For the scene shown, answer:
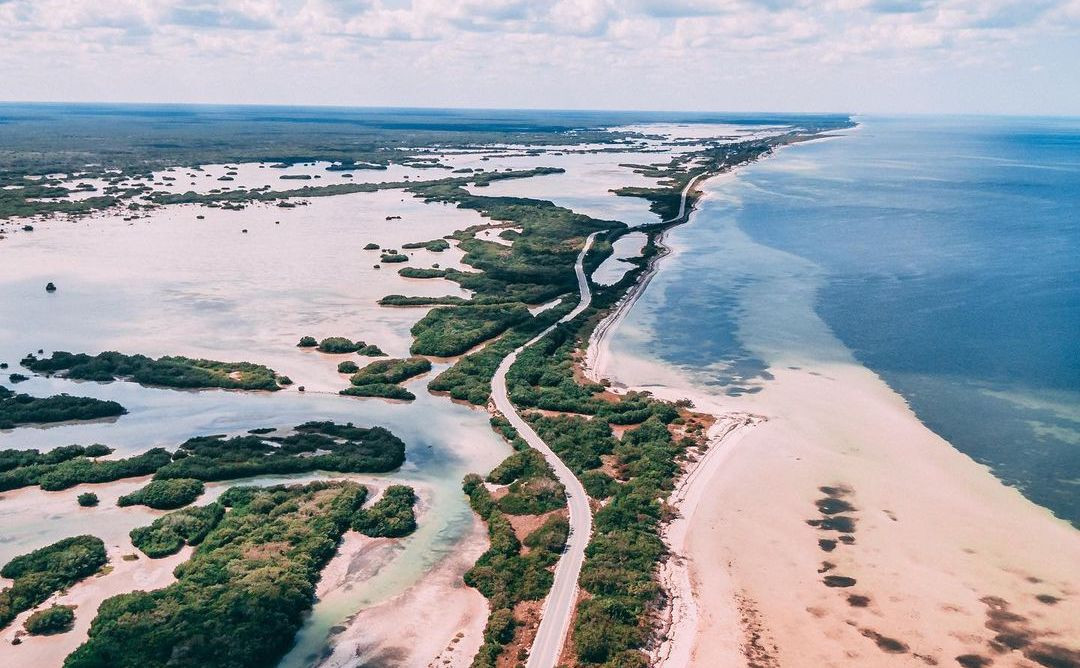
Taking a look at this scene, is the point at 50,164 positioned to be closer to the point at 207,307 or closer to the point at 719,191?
the point at 207,307

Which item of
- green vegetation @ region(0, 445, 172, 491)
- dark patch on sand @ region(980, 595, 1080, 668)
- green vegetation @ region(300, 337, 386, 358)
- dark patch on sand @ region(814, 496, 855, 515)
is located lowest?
dark patch on sand @ region(980, 595, 1080, 668)

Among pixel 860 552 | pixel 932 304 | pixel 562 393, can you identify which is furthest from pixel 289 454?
pixel 932 304

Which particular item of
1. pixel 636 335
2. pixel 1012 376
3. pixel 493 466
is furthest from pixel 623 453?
pixel 1012 376

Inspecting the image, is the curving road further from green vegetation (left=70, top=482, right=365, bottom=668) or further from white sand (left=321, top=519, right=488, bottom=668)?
green vegetation (left=70, top=482, right=365, bottom=668)

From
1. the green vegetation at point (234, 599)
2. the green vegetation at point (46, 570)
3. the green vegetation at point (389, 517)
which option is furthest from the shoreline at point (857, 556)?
the green vegetation at point (46, 570)

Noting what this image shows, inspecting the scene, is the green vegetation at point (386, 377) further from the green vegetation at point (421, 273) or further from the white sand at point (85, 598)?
the green vegetation at point (421, 273)

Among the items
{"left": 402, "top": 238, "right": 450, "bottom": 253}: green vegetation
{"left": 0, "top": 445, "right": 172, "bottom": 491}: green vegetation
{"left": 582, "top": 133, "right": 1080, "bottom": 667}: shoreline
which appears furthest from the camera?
{"left": 402, "top": 238, "right": 450, "bottom": 253}: green vegetation

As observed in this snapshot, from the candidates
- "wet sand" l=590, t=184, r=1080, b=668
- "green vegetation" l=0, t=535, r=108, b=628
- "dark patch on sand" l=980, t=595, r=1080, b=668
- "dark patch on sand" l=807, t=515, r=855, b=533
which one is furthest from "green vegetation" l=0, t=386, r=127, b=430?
"dark patch on sand" l=980, t=595, r=1080, b=668
